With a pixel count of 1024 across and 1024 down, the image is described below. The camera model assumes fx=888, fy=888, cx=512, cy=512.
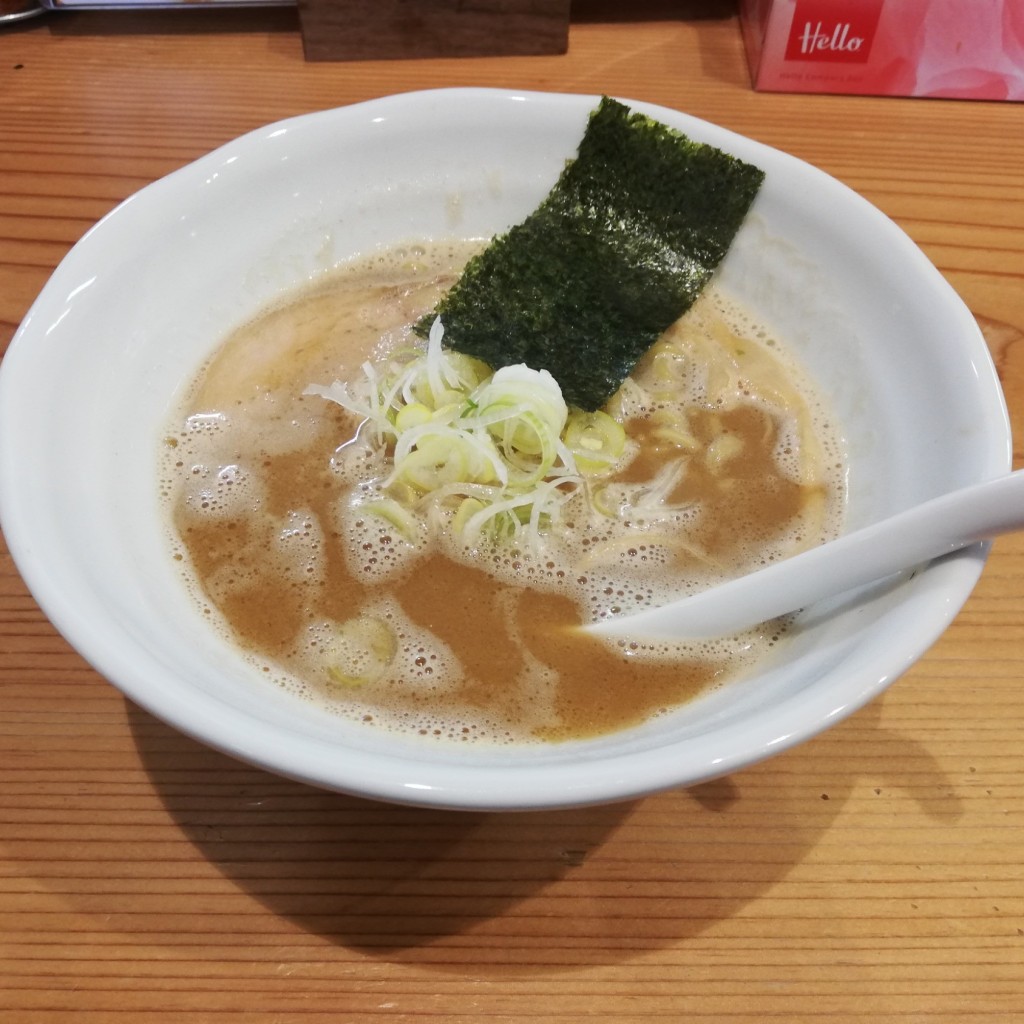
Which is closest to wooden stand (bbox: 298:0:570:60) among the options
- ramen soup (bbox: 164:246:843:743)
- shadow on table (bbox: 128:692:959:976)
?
ramen soup (bbox: 164:246:843:743)

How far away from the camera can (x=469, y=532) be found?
1115 mm

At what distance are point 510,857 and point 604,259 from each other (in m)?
0.86

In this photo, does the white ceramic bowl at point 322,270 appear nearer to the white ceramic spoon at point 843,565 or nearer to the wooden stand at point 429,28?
the white ceramic spoon at point 843,565

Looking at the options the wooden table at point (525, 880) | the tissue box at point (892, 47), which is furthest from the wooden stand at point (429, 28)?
the wooden table at point (525, 880)

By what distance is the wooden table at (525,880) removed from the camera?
88cm

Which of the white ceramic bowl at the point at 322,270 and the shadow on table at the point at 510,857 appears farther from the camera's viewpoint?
the shadow on table at the point at 510,857

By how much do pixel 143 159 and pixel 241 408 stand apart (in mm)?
838

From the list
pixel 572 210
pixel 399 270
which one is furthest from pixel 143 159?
pixel 572 210

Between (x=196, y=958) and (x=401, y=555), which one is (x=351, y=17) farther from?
(x=196, y=958)

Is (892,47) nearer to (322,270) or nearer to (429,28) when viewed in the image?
(429,28)

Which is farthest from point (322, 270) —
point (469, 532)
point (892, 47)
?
point (892, 47)

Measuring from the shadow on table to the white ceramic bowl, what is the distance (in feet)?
0.46

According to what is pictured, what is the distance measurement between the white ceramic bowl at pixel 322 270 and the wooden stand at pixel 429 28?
0.68 meters

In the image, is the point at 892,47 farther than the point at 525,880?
Yes
